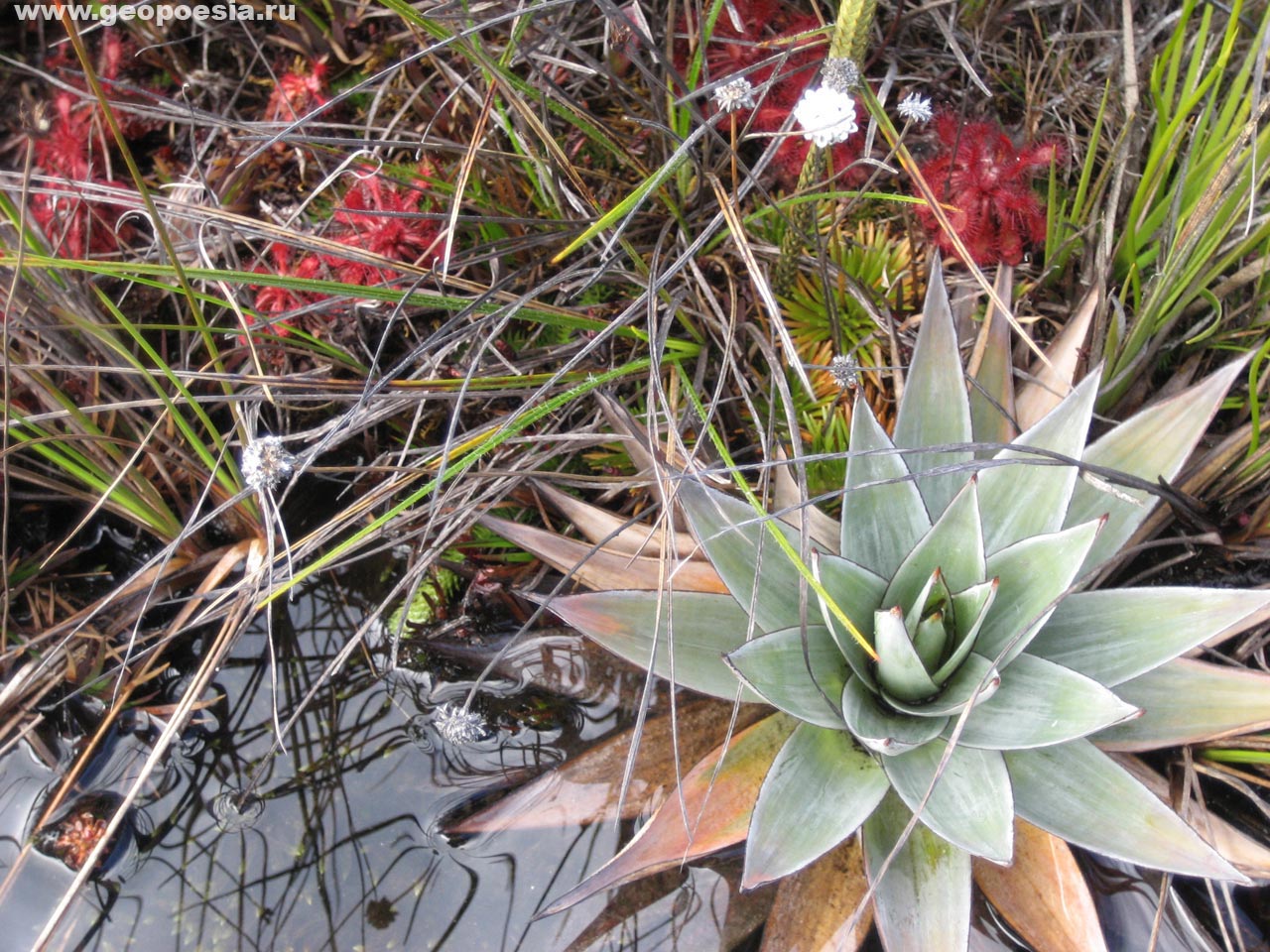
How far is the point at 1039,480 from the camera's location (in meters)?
1.54

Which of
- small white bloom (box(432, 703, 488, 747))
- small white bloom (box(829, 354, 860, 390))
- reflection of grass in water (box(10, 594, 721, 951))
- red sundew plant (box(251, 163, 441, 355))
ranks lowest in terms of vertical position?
reflection of grass in water (box(10, 594, 721, 951))

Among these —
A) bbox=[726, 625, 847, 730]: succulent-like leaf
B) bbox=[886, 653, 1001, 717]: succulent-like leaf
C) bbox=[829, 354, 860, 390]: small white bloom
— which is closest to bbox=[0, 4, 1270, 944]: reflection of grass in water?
bbox=[829, 354, 860, 390]: small white bloom

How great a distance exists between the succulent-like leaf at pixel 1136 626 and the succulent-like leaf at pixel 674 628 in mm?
541

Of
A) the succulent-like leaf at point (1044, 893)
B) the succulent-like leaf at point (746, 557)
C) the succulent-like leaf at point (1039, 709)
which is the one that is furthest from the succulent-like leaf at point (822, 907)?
the succulent-like leaf at point (746, 557)

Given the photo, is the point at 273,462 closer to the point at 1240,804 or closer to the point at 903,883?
the point at 903,883

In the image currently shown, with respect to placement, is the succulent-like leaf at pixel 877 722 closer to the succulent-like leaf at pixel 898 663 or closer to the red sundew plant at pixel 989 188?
the succulent-like leaf at pixel 898 663

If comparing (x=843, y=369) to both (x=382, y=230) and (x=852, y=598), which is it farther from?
(x=382, y=230)

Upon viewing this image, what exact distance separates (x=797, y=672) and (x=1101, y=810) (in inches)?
20.5

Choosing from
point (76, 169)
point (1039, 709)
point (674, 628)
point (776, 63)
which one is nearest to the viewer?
point (1039, 709)

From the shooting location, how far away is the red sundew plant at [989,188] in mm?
1906

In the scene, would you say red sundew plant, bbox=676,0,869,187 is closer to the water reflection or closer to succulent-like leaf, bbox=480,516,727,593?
succulent-like leaf, bbox=480,516,727,593

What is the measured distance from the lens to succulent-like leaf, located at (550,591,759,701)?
1531 mm

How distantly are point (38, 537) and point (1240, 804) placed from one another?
2703mm

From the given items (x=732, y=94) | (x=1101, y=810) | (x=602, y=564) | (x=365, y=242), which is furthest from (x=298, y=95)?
(x=1101, y=810)
